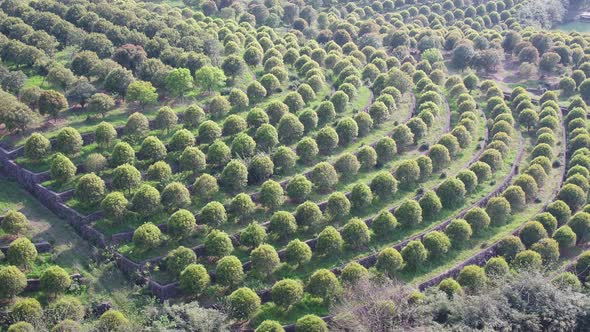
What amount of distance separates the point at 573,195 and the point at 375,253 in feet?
85.8

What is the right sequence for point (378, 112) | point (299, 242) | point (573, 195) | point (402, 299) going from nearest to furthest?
1. point (402, 299)
2. point (299, 242)
3. point (573, 195)
4. point (378, 112)

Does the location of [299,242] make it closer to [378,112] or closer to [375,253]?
[375,253]

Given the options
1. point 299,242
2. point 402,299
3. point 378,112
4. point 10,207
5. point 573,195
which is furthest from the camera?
point 378,112

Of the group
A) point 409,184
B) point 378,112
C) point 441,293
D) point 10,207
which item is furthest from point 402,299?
point 10,207

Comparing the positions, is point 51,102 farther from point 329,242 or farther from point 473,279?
point 473,279

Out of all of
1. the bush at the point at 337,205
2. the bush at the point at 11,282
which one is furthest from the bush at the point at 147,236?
the bush at the point at 337,205

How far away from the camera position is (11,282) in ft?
173

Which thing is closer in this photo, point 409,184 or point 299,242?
point 299,242

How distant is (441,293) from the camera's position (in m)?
55.7

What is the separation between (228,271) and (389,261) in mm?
15970

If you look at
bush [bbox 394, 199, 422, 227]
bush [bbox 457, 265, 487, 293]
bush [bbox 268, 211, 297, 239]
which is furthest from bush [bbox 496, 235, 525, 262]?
bush [bbox 268, 211, 297, 239]

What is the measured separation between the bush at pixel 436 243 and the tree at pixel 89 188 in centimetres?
3450

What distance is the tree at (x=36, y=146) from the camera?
6688 centimetres

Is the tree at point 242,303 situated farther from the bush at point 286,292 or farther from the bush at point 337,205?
the bush at point 337,205
